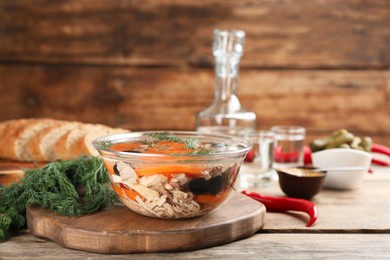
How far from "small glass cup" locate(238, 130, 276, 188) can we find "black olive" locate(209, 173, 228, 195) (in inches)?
18.3

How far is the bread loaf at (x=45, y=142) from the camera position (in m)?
1.64

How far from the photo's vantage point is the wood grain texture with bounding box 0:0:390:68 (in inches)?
100

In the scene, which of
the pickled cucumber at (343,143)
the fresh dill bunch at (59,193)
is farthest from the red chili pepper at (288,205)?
the pickled cucumber at (343,143)

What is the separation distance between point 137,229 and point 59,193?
23 centimetres

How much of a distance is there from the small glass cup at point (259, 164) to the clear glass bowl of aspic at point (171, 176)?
434 mm

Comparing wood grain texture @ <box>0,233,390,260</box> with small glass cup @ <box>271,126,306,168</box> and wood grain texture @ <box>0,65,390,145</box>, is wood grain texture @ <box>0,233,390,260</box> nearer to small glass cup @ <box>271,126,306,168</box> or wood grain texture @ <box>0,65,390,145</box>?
small glass cup @ <box>271,126,306,168</box>

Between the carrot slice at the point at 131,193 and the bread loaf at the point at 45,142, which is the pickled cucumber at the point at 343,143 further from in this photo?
the carrot slice at the point at 131,193

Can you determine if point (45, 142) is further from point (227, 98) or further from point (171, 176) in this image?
point (171, 176)

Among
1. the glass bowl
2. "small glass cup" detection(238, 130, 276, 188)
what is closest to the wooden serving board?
the glass bowl

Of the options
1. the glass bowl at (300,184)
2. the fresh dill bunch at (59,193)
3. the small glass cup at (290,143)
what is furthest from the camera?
the small glass cup at (290,143)

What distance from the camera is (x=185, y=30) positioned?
259 centimetres

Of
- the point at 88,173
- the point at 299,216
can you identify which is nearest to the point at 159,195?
the point at 88,173

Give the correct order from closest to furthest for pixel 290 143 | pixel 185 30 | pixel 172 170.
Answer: pixel 172 170, pixel 290 143, pixel 185 30

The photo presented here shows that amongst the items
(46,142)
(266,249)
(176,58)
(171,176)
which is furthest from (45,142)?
(176,58)
